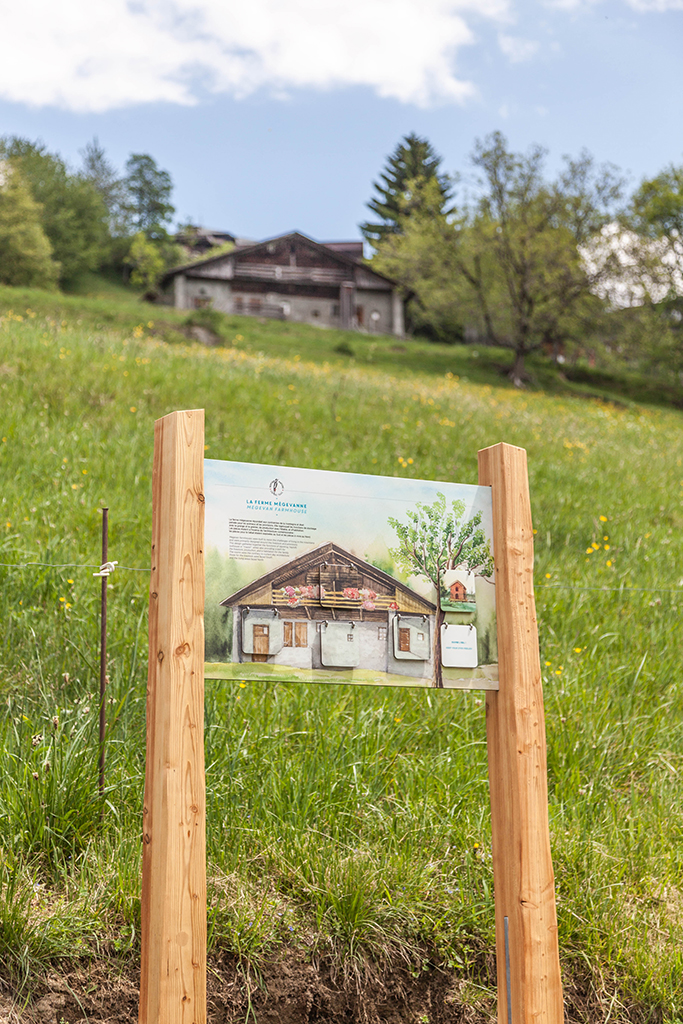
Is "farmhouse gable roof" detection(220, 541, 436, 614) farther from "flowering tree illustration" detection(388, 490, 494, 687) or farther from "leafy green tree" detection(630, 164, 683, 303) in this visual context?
"leafy green tree" detection(630, 164, 683, 303)

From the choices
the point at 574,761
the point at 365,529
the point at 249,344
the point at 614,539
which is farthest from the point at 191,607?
the point at 249,344

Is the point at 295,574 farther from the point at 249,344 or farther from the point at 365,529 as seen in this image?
the point at 249,344

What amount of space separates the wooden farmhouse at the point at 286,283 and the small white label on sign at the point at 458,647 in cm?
4740

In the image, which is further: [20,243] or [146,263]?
[146,263]

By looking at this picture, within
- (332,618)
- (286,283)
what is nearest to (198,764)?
(332,618)

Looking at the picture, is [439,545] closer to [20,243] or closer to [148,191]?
[20,243]

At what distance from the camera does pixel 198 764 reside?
183 cm

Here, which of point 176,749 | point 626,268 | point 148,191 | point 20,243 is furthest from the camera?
point 148,191

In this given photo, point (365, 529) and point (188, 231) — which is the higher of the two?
point (188, 231)

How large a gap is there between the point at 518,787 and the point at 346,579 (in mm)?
813

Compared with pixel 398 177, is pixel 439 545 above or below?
below

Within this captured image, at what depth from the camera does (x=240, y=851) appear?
2730 mm

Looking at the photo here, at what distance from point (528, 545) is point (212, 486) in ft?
3.45

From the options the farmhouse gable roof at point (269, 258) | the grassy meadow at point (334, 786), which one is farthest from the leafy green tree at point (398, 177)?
the grassy meadow at point (334, 786)
